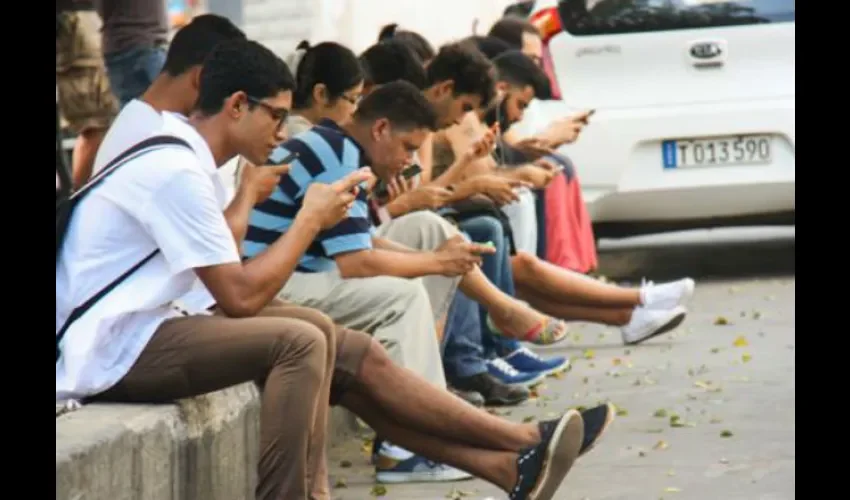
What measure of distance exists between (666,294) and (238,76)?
485 cm

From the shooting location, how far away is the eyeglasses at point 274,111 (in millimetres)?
6102

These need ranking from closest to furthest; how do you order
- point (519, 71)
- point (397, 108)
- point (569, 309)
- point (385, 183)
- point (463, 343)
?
1. point (397, 108)
2. point (385, 183)
3. point (463, 343)
4. point (569, 309)
5. point (519, 71)

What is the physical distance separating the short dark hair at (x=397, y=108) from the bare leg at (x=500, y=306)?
1298 millimetres

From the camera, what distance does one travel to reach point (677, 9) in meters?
13.0

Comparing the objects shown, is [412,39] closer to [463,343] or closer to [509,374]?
[509,374]

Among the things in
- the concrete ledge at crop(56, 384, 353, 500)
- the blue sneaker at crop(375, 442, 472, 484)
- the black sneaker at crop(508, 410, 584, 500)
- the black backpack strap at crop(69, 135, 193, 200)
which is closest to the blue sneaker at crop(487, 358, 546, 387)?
the blue sneaker at crop(375, 442, 472, 484)

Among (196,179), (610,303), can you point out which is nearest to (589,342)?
(610,303)

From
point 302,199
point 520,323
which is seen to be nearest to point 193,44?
point 302,199

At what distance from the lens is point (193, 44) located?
7.05 m

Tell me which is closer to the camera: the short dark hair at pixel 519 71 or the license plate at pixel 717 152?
the short dark hair at pixel 519 71

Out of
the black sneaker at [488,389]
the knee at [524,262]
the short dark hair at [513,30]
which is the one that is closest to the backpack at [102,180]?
the black sneaker at [488,389]

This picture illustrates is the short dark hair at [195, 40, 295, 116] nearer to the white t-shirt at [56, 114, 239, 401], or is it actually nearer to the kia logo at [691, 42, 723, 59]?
the white t-shirt at [56, 114, 239, 401]

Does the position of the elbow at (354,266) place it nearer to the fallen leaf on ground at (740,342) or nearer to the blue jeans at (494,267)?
the blue jeans at (494,267)
